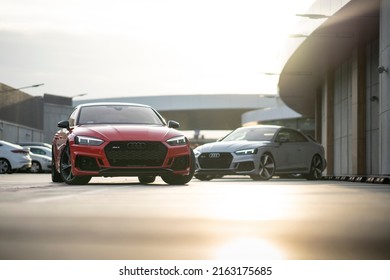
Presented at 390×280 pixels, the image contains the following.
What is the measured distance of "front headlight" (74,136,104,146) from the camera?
13398 millimetres

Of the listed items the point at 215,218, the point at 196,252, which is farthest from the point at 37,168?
the point at 196,252

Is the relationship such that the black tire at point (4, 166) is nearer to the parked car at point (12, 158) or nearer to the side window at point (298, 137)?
the parked car at point (12, 158)

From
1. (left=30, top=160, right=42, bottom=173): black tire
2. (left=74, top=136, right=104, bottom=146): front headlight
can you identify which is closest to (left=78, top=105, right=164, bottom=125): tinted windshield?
(left=74, top=136, right=104, bottom=146): front headlight

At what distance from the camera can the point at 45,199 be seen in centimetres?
931

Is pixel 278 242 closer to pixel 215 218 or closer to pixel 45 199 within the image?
pixel 215 218

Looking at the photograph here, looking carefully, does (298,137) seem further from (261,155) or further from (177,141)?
(177,141)

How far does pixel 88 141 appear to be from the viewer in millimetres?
13492

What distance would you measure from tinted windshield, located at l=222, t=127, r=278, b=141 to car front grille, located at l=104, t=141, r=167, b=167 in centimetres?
696

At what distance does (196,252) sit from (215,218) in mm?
2330

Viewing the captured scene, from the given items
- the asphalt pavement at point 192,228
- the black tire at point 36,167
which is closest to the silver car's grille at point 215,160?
the asphalt pavement at point 192,228

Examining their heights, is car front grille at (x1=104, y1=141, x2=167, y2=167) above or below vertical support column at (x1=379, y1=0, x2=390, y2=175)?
below

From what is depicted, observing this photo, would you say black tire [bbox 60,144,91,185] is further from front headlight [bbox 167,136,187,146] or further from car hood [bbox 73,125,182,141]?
front headlight [bbox 167,136,187,146]

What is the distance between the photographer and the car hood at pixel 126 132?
44.2ft

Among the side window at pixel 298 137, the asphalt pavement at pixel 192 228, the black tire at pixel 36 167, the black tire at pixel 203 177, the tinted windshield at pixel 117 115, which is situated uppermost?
the tinted windshield at pixel 117 115
